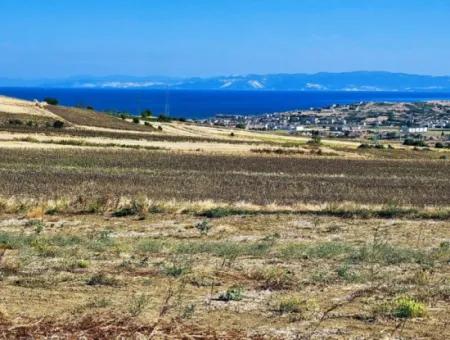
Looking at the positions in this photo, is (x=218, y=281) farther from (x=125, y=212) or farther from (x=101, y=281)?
(x=125, y=212)

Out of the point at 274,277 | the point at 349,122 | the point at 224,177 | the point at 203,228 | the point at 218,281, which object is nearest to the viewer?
the point at 218,281

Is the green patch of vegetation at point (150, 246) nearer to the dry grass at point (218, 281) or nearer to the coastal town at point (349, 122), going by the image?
the dry grass at point (218, 281)

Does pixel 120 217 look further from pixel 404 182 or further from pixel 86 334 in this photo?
pixel 404 182

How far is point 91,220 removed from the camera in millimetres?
20297

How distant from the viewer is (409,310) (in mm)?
9023

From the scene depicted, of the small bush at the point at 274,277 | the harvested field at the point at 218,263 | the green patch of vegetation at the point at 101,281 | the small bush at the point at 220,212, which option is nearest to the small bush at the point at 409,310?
the harvested field at the point at 218,263

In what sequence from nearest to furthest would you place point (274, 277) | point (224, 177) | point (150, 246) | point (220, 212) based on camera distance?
point (274, 277), point (150, 246), point (220, 212), point (224, 177)

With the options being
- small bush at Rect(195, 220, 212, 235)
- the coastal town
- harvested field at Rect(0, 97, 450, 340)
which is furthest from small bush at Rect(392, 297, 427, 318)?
the coastal town

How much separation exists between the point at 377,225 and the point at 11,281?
38.9 ft

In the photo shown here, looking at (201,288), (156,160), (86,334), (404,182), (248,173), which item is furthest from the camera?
(156,160)

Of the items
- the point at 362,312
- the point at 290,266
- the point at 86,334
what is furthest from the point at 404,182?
the point at 86,334

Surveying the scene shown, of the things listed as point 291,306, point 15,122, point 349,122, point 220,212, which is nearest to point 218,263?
point 291,306

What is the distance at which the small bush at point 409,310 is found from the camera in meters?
9.02

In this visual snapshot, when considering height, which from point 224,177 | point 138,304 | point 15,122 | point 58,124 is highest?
point 15,122
